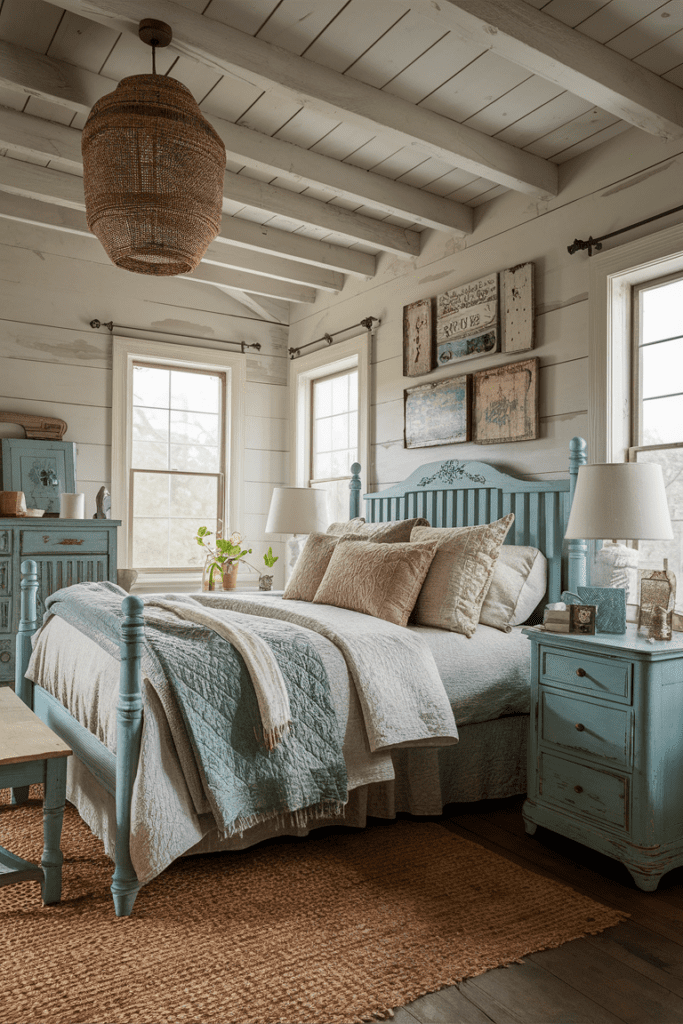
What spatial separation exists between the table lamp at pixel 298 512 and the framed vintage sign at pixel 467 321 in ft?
3.87

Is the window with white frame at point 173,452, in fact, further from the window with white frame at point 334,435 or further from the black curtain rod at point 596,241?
the black curtain rod at point 596,241

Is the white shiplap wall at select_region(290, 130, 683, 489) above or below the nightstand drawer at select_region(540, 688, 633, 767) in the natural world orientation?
above

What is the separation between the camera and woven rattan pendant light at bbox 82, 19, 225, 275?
234 centimetres

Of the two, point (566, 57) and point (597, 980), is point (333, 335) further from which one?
point (597, 980)

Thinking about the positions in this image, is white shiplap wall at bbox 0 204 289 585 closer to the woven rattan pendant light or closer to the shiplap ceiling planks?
the shiplap ceiling planks

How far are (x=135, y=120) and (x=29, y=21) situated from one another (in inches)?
35.3

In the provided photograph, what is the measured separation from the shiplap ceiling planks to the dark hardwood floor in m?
2.67

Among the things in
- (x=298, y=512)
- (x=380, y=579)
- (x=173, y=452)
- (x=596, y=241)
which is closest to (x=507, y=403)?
(x=596, y=241)

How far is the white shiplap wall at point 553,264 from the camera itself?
3057mm

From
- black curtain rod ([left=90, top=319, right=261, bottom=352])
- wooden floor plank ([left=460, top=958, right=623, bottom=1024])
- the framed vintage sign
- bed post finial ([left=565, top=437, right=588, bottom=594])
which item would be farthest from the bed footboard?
black curtain rod ([left=90, top=319, right=261, bottom=352])

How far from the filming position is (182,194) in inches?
96.2

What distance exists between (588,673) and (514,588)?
79 cm

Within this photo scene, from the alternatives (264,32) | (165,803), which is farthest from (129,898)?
(264,32)

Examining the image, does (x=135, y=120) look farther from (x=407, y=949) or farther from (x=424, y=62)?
(x=407, y=949)
